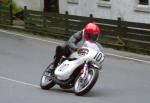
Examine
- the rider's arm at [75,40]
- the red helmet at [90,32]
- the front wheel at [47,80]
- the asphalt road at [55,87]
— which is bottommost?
the asphalt road at [55,87]

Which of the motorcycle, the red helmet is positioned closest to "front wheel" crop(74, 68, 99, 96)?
the motorcycle

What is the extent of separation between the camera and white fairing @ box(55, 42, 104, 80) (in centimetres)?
1277

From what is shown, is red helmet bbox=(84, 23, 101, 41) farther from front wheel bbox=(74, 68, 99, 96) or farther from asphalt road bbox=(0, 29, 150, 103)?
asphalt road bbox=(0, 29, 150, 103)

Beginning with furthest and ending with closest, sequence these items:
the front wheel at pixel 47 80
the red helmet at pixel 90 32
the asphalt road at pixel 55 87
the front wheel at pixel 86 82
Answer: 1. the front wheel at pixel 47 80
2. the red helmet at pixel 90 32
3. the asphalt road at pixel 55 87
4. the front wheel at pixel 86 82

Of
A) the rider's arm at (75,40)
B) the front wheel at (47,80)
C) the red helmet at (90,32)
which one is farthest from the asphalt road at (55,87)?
the red helmet at (90,32)

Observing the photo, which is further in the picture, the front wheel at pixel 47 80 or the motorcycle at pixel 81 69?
the front wheel at pixel 47 80

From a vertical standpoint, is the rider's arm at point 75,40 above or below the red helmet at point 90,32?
below

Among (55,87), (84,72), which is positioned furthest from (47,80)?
(84,72)

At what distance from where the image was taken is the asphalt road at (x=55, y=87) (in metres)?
12.7

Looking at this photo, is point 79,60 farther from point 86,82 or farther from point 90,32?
point 90,32

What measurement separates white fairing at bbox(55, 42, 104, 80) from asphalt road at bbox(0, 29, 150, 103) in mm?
455

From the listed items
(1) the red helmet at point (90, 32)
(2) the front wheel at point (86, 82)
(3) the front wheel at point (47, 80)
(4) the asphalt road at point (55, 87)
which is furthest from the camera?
(3) the front wheel at point (47, 80)

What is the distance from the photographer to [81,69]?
42.6ft

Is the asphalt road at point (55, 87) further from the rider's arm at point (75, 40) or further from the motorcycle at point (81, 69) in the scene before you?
the rider's arm at point (75, 40)
